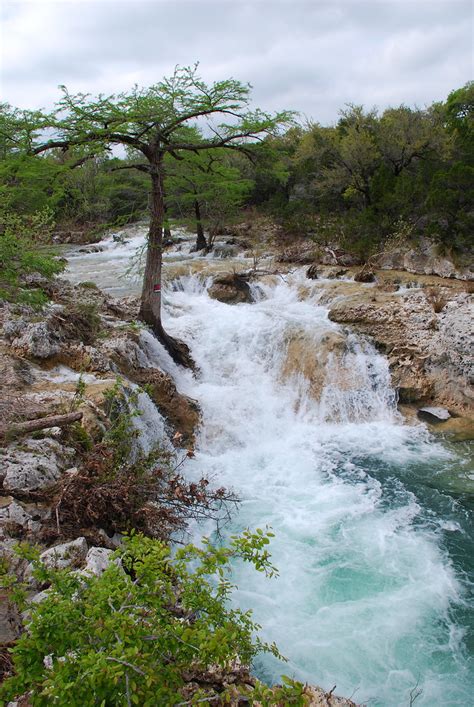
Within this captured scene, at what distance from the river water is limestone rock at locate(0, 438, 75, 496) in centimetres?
254

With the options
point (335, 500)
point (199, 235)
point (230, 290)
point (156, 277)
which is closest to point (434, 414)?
point (335, 500)

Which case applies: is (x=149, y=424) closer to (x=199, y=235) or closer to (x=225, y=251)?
(x=225, y=251)

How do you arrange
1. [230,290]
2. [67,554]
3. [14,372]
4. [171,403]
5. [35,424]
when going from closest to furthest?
[67,554] → [35,424] → [14,372] → [171,403] → [230,290]

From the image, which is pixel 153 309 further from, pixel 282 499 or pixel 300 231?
pixel 300 231

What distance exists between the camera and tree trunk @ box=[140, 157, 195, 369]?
8.52 metres

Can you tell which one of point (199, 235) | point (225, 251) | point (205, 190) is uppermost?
point (205, 190)

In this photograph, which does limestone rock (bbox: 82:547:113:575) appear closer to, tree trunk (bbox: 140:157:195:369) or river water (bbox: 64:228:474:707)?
river water (bbox: 64:228:474:707)

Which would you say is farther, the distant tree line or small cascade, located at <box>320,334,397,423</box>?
small cascade, located at <box>320,334,397,423</box>

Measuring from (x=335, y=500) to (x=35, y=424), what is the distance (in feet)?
14.7

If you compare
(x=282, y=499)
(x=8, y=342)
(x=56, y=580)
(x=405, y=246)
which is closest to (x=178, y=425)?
(x=282, y=499)

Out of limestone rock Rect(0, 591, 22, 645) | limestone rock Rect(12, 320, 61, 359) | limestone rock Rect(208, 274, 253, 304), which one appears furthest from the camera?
limestone rock Rect(208, 274, 253, 304)

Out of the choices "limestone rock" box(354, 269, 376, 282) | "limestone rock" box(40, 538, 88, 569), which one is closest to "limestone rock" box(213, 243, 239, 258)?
"limestone rock" box(354, 269, 376, 282)

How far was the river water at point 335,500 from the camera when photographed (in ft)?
14.0

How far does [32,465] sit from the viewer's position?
4.12m
